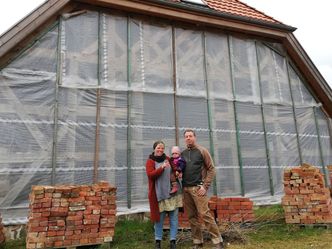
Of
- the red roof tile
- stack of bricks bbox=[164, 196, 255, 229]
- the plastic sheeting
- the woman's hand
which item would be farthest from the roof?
stack of bricks bbox=[164, 196, 255, 229]

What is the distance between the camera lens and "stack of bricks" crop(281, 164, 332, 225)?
259 inches

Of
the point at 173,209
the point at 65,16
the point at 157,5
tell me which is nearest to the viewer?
the point at 173,209

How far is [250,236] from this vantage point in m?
6.08

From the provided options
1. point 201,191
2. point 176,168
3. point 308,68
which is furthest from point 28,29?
point 308,68

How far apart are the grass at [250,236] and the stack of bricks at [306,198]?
20 cm

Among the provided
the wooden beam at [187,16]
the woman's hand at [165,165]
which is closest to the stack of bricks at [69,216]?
the woman's hand at [165,165]

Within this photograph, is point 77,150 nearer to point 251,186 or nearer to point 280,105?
point 251,186

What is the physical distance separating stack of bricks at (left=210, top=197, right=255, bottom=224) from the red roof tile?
5150 mm

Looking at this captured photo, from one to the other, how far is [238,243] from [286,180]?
2046 mm

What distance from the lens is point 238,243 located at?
5539 millimetres

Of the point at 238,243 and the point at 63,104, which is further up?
the point at 63,104

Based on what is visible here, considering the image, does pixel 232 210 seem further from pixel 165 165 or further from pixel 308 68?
pixel 308 68

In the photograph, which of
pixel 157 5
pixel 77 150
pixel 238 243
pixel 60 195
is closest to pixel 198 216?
pixel 238 243

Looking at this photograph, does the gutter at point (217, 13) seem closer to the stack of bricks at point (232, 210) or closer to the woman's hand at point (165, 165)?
the woman's hand at point (165, 165)
